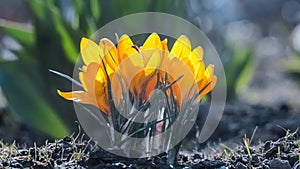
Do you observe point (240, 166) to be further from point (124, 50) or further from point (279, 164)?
point (124, 50)

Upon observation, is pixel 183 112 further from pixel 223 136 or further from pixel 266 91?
pixel 266 91

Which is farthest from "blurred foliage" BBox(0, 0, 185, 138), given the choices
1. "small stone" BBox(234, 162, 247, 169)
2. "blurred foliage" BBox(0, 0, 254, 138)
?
"small stone" BBox(234, 162, 247, 169)

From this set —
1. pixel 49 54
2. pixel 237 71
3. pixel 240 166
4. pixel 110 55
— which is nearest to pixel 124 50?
pixel 110 55

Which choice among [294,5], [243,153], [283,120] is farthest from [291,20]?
[243,153]

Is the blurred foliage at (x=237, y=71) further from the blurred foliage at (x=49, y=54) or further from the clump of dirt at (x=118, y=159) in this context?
the clump of dirt at (x=118, y=159)

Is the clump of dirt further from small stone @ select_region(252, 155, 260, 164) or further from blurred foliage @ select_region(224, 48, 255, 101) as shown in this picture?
blurred foliage @ select_region(224, 48, 255, 101)

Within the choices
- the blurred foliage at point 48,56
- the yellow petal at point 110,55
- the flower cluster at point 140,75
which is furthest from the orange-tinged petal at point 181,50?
the blurred foliage at point 48,56
